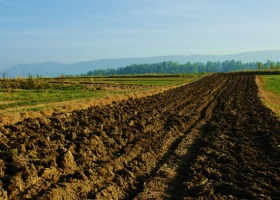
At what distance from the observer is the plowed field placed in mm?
7582

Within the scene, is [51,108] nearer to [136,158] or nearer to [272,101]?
[136,158]

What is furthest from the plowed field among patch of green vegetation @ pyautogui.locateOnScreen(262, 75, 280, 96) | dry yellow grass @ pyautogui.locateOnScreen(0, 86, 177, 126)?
patch of green vegetation @ pyautogui.locateOnScreen(262, 75, 280, 96)

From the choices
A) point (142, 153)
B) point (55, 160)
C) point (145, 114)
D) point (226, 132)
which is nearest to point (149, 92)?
point (145, 114)

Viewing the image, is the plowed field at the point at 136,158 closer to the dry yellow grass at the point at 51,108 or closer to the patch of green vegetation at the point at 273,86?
the dry yellow grass at the point at 51,108

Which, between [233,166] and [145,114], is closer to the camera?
[233,166]

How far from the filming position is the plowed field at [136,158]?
7582 millimetres

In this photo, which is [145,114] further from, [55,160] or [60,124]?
[55,160]

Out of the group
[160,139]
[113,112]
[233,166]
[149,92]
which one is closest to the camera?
[233,166]

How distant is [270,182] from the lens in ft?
26.8

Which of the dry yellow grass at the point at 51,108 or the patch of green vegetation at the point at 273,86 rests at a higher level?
the dry yellow grass at the point at 51,108

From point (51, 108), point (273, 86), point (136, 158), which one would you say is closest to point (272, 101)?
point (273, 86)

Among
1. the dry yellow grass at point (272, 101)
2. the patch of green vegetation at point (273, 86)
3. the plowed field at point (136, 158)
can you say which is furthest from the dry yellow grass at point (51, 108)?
the patch of green vegetation at point (273, 86)

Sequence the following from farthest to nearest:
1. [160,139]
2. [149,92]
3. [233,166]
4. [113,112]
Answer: [149,92] < [113,112] < [160,139] < [233,166]

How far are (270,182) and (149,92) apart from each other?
912 inches
